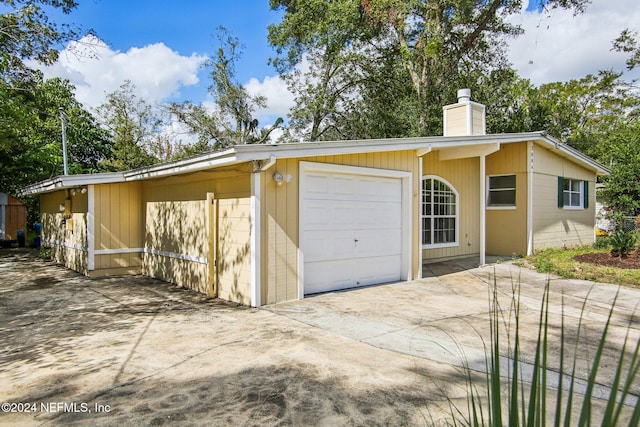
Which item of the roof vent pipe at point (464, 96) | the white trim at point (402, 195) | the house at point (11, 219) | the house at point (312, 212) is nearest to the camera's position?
the house at point (312, 212)

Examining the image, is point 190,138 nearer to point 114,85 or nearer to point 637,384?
point 114,85

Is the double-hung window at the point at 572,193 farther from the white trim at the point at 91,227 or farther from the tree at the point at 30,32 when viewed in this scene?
the tree at the point at 30,32

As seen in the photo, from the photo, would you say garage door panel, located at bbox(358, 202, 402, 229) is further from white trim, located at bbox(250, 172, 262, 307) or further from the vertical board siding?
the vertical board siding

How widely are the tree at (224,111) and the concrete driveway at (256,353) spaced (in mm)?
17572

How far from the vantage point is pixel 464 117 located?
34.9 ft

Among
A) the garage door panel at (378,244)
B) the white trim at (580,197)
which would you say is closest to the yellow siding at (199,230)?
the garage door panel at (378,244)

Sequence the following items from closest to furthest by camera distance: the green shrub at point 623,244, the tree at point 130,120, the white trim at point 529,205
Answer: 1. the green shrub at point 623,244
2. the white trim at point 529,205
3. the tree at point 130,120

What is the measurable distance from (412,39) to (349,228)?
14.6 m

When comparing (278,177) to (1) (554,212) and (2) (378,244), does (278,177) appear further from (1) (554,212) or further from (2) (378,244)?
(1) (554,212)

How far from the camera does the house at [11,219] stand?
1655 cm

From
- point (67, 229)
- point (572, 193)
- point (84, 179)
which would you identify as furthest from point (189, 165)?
point (572, 193)

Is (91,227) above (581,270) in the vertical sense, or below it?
above

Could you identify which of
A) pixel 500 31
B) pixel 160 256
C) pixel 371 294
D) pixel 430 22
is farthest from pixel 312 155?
pixel 500 31

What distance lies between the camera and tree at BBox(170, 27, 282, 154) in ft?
78.5
